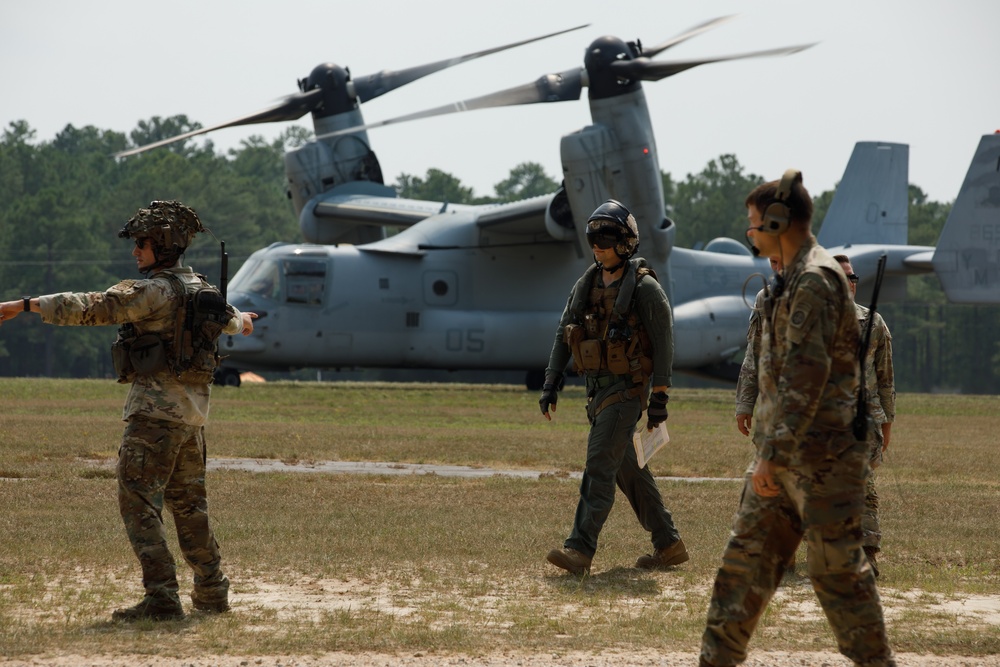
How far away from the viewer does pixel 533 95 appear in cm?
2762

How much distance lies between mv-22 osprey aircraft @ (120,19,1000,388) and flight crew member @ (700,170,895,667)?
65.0 ft

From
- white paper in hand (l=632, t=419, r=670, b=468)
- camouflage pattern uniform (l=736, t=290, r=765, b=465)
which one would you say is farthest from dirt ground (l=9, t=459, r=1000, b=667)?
white paper in hand (l=632, t=419, r=670, b=468)

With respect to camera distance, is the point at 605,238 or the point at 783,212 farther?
the point at 605,238

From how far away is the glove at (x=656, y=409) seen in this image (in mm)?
8328

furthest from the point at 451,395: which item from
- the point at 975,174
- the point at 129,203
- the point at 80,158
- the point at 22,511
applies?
the point at 80,158

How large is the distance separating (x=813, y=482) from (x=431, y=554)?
4.21 m

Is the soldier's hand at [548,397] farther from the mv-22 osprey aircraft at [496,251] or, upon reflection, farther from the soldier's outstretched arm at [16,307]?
the mv-22 osprey aircraft at [496,251]

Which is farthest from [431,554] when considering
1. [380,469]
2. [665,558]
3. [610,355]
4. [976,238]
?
[976,238]

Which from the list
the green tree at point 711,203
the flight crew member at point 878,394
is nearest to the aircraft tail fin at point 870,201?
the flight crew member at point 878,394

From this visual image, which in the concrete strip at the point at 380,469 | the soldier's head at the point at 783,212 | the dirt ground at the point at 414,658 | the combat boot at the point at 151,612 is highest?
the soldier's head at the point at 783,212

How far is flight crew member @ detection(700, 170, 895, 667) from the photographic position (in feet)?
17.2

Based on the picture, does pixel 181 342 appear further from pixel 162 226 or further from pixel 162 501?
pixel 162 501

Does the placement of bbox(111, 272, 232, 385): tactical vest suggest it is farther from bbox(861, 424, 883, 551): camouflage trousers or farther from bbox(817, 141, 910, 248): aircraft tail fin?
bbox(817, 141, 910, 248): aircraft tail fin

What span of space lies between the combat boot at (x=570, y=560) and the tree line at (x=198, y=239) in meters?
62.1
